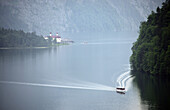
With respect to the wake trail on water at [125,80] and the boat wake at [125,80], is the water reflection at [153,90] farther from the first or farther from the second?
the boat wake at [125,80]

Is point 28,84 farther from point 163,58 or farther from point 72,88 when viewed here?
point 163,58

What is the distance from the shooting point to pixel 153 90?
3991cm

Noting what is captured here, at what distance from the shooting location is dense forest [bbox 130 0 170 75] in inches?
1810

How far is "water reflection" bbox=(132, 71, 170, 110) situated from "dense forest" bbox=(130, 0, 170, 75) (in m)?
1.77

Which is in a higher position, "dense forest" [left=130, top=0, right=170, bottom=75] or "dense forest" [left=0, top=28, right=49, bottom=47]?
"dense forest" [left=0, top=28, right=49, bottom=47]

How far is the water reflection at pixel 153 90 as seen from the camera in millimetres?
34406

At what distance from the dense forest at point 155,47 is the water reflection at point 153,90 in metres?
1.77

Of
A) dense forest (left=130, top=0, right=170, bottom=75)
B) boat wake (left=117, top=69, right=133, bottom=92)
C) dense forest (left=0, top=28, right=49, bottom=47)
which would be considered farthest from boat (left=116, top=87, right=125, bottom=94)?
dense forest (left=0, top=28, right=49, bottom=47)

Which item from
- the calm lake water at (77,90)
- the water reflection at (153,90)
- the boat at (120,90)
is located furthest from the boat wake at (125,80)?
the water reflection at (153,90)

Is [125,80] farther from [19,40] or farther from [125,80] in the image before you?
[19,40]

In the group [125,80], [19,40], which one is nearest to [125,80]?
[125,80]

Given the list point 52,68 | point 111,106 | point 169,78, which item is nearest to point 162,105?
point 111,106

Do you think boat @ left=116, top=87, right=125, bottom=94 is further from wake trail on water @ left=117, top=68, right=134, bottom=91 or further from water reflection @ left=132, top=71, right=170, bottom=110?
water reflection @ left=132, top=71, right=170, bottom=110

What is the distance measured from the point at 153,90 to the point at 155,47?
35.3ft
